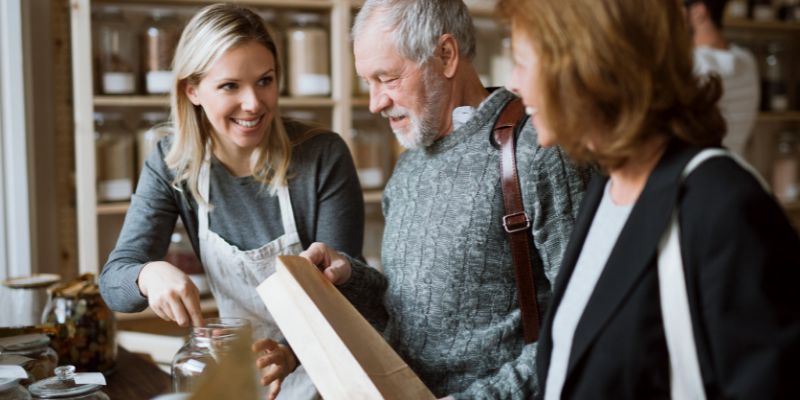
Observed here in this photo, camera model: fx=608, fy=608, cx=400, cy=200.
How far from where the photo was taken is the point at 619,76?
1.72 feet

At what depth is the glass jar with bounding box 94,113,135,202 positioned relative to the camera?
6.46 feet

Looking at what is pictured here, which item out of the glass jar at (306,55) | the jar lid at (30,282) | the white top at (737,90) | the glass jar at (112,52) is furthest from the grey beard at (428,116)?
the white top at (737,90)

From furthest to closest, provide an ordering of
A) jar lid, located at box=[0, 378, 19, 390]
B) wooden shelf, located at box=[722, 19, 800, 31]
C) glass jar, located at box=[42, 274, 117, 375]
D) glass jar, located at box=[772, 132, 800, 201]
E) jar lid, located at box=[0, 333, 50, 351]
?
glass jar, located at box=[772, 132, 800, 201] → wooden shelf, located at box=[722, 19, 800, 31] → glass jar, located at box=[42, 274, 117, 375] → jar lid, located at box=[0, 333, 50, 351] → jar lid, located at box=[0, 378, 19, 390]

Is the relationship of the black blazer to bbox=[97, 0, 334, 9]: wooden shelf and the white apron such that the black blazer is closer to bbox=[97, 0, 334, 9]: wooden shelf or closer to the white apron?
the white apron

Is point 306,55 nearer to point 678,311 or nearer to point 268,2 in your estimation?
point 268,2

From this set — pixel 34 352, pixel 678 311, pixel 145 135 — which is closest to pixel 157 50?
pixel 145 135

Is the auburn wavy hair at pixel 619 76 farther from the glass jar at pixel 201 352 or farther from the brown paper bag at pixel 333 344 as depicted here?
the glass jar at pixel 201 352

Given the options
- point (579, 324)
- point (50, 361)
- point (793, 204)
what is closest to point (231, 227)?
point (50, 361)

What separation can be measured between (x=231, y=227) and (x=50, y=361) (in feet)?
1.40

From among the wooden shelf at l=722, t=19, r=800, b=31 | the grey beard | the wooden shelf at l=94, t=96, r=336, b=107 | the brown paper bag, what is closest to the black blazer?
the brown paper bag

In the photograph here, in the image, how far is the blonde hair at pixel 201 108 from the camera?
1.15 metres

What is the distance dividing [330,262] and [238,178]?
1.25 feet

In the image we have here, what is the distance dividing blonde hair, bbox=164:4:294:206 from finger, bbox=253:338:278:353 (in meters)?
0.38

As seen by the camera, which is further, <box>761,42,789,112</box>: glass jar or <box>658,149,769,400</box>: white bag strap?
<box>761,42,789,112</box>: glass jar
